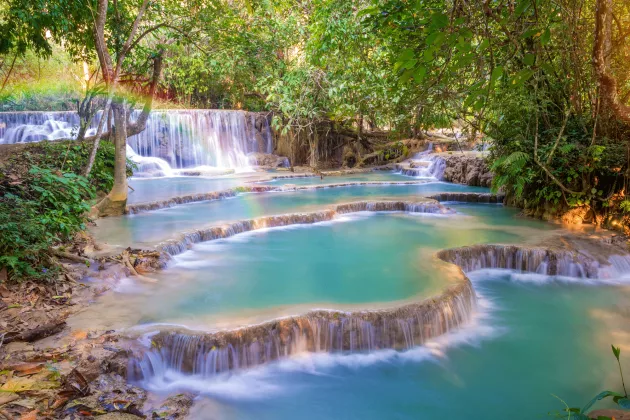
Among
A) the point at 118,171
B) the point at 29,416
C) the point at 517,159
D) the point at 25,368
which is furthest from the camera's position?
the point at 118,171

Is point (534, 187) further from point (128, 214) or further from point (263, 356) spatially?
point (128, 214)

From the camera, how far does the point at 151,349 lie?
4.22 metres

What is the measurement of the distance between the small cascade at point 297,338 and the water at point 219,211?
324 cm

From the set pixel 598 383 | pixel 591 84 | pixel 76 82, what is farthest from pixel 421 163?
pixel 76 82

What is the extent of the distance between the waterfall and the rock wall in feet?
32.0

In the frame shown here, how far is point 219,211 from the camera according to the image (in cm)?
1070

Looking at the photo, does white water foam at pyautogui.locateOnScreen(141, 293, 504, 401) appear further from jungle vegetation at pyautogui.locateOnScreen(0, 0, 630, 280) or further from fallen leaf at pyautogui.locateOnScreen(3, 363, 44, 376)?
jungle vegetation at pyautogui.locateOnScreen(0, 0, 630, 280)

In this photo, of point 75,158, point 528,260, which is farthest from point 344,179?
point 528,260

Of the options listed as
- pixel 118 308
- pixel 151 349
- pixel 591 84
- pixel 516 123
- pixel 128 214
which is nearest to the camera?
pixel 151 349

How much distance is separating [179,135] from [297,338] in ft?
55.8

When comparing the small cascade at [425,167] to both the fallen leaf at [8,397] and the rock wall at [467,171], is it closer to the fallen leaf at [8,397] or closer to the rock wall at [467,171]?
the rock wall at [467,171]

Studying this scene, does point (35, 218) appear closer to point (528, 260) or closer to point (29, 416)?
point (29, 416)

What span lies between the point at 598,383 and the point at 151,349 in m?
4.32

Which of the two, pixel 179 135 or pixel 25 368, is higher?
pixel 179 135
